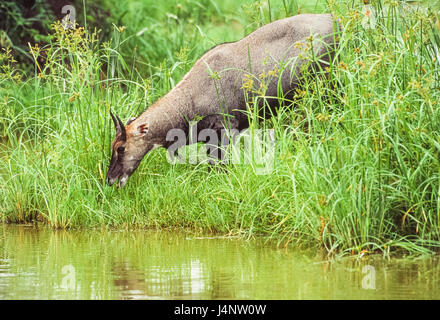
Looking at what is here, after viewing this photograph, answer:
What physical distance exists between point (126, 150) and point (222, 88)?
44.7 inches

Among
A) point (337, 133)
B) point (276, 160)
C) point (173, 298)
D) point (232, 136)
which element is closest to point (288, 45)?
point (232, 136)

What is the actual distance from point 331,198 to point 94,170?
110 inches

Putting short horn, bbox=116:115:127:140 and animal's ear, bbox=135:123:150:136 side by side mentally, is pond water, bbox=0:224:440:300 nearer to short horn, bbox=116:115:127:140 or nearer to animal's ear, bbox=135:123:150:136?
short horn, bbox=116:115:127:140

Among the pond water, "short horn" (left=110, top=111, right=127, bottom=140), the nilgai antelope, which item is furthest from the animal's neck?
the pond water

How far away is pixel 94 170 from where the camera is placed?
776 centimetres

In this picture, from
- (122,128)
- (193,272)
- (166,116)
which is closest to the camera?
(193,272)

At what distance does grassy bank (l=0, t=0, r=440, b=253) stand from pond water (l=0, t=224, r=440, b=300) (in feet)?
0.88

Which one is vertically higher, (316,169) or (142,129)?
(142,129)

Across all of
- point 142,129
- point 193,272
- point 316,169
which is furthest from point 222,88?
point 193,272

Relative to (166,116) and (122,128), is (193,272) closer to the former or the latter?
(122,128)

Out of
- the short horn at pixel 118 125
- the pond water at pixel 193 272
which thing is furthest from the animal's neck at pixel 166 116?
the pond water at pixel 193 272

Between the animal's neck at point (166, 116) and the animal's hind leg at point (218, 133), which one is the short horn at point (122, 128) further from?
the animal's hind leg at point (218, 133)

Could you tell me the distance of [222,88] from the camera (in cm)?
809

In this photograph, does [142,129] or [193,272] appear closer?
[193,272]
